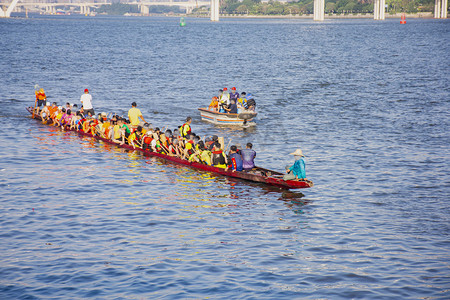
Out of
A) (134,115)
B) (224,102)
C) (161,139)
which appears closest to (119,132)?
(134,115)

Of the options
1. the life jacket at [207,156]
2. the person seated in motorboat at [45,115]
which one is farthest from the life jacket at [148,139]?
the person seated in motorboat at [45,115]

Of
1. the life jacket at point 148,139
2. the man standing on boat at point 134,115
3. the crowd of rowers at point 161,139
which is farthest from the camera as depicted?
the man standing on boat at point 134,115

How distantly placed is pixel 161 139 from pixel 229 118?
364 inches

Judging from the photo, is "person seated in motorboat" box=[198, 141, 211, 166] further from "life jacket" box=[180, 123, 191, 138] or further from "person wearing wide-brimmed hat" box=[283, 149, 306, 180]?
"person wearing wide-brimmed hat" box=[283, 149, 306, 180]

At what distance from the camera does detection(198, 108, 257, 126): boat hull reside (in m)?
36.2

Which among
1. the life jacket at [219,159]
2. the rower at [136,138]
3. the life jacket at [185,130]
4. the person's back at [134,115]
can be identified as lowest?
the life jacket at [219,159]

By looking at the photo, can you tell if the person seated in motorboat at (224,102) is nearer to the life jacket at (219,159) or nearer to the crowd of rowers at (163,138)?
the crowd of rowers at (163,138)

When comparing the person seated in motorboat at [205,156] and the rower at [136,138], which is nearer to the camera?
the person seated in motorboat at [205,156]

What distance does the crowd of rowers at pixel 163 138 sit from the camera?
2472 cm

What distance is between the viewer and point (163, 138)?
2811cm

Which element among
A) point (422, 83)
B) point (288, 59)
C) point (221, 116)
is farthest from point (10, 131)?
point (288, 59)

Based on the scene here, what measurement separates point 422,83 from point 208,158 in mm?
41854

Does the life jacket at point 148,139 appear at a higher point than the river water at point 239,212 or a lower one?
higher

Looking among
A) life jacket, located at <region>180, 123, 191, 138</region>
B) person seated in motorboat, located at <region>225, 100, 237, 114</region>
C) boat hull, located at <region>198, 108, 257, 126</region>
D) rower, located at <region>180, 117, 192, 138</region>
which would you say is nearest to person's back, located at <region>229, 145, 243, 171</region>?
rower, located at <region>180, 117, 192, 138</region>
